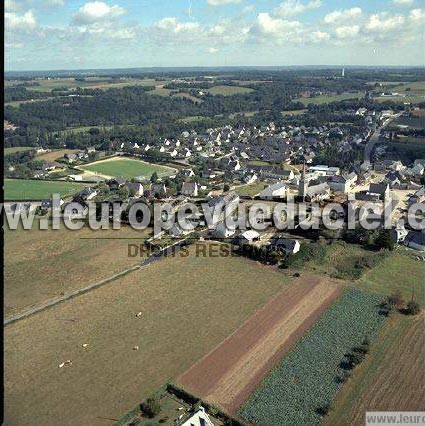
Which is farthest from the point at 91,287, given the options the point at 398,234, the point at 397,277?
the point at 398,234

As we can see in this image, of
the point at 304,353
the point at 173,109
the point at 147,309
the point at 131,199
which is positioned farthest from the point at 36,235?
the point at 173,109

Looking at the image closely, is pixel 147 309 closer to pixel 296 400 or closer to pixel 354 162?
pixel 296 400

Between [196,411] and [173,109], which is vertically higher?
[173,109]

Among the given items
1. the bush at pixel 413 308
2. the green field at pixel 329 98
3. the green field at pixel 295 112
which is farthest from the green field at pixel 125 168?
the green field at pixel 329 98

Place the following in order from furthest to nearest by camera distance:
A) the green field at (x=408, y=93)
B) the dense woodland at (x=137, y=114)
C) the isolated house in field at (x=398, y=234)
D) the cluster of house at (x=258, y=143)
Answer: the green field at (x=408, y=93)
the dense woodland at (x=137, y=114)
the cluster of house at (x=258, y=143)
the isolated house in field at (x=398, y=234)

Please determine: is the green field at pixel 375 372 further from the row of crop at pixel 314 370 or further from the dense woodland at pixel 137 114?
the dense woodland at pixel 137 114

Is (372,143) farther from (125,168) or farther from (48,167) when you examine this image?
(48,167)
